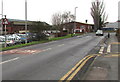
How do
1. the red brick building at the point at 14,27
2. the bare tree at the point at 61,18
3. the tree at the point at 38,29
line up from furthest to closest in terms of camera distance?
1. the red brick building at the point at 14,27
2. the bare tree at the point at 61,18
3. the tree at the point at 38,29

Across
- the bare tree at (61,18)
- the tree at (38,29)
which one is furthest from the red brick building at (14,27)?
the tree at (38,29)

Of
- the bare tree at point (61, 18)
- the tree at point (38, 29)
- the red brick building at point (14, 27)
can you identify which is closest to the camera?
the tree at point (38, 29)

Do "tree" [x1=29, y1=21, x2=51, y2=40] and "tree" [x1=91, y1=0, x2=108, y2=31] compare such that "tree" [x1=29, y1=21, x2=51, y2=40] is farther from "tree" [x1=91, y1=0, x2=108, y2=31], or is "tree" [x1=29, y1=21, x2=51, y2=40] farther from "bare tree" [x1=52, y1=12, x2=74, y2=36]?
"tree" [x1=91, y1=0, x2=108, y2=31]

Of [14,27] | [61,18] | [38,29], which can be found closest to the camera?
[38,29]

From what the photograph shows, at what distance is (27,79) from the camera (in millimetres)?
6832

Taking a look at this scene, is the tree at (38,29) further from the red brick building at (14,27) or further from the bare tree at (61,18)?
the red brick building at (14,27)

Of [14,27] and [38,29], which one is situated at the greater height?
[14,27]

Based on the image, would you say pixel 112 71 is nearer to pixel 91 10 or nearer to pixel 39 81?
pixel 39 81

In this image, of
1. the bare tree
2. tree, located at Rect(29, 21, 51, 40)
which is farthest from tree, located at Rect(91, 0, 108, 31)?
tree, located at Rect(29, 21, 51, 40)

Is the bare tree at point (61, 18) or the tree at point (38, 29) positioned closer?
the tree at point (38, 29)

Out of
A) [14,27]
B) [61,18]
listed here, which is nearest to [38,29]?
[61,18]

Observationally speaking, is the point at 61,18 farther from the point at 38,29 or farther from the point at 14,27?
the point at 38,29

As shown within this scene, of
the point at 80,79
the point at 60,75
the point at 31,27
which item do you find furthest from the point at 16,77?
the point at 31,27

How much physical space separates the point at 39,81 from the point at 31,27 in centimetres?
2226
